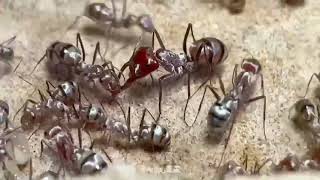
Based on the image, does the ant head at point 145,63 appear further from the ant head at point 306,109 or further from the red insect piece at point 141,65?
the ant head at point 306,109

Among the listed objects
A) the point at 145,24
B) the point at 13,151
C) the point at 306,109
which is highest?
the point at 145,24

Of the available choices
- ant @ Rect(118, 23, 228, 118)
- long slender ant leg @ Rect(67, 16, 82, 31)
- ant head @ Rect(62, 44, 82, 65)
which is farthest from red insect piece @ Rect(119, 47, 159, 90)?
long slender ant leg @ Rect(67, 16, 82, 31)

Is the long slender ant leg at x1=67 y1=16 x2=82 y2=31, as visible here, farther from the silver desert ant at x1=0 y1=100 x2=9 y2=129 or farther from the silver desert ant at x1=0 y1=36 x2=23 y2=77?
the silver desert ant at x1=0 y1=100 x2=9 y2=129

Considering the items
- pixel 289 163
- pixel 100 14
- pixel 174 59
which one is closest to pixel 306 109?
pixel 289 163

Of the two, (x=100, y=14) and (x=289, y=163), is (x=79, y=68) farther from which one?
(x=289, y=163)

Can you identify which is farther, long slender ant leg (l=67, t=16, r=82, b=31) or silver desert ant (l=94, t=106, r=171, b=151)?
long slender ant leg (l=67, t=16, r=82, b=31)

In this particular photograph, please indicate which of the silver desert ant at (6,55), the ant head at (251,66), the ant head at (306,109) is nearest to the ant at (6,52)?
the silver desert ant at (6,55)

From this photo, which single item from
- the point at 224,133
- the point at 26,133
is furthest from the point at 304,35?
the point at 26,133
